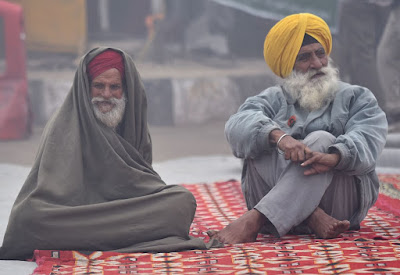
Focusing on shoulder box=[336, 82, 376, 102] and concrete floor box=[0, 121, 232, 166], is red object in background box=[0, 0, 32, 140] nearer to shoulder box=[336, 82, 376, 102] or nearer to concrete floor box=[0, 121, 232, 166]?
concrete floor box=[0, 121, 232, 166]

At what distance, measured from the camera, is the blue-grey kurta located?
3.82 m

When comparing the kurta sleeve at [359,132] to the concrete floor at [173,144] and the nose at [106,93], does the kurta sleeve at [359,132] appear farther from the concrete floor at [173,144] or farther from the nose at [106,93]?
the concrete floor at [173,144]

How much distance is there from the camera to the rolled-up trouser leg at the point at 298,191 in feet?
12.4

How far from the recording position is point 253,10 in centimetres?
984

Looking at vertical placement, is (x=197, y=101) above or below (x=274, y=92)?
below

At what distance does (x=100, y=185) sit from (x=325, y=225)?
1121 mm

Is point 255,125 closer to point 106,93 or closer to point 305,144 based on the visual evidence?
point 305,144

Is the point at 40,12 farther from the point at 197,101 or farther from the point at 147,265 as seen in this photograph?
the point at 147,265

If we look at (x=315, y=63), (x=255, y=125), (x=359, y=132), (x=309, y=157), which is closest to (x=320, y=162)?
(x=309, y=157)

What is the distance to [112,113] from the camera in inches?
159

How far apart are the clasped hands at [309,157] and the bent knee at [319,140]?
7 cm

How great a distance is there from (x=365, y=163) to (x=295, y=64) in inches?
29.6

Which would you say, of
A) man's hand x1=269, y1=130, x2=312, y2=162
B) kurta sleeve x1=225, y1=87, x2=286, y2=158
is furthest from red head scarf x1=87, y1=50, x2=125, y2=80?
man's hand x1=269, y1=130, x2=312, y2=162

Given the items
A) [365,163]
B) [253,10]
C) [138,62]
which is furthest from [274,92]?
[138,62]
